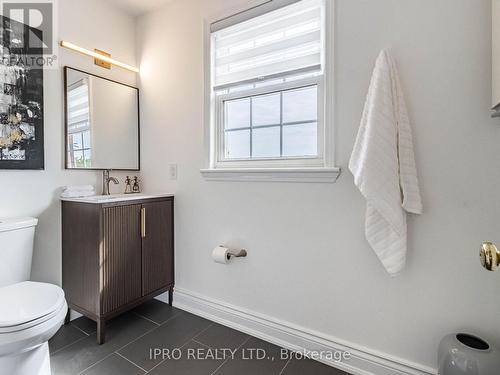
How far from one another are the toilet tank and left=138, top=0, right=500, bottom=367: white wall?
3.19 feet

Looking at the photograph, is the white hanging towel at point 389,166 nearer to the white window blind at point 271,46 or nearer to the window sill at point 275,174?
the window sill at point 275,174

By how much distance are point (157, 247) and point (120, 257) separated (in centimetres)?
30

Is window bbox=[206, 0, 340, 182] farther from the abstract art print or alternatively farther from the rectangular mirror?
the abstract art print

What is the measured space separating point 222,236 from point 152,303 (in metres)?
0.89

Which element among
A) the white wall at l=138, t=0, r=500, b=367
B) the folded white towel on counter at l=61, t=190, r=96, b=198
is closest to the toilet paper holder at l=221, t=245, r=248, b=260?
the white wall at l=138, t=0, r=500, b=367

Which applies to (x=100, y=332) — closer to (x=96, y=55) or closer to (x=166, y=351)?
(x=166, y=351)

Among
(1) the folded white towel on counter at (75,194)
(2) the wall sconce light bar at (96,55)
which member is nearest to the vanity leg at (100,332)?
(1) the folded white towel on counter at (75,194)

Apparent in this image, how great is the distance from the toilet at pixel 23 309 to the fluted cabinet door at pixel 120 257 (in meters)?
0.30

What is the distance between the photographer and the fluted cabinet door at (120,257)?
1.58 meters

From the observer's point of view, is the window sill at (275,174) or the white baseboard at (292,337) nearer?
the white baseboard at (292,337)

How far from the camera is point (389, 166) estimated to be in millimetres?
1184

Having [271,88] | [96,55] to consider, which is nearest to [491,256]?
[271,88]

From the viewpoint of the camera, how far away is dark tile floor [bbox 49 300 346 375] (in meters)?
1.39

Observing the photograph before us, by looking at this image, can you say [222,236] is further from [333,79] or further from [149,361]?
[333,79]
